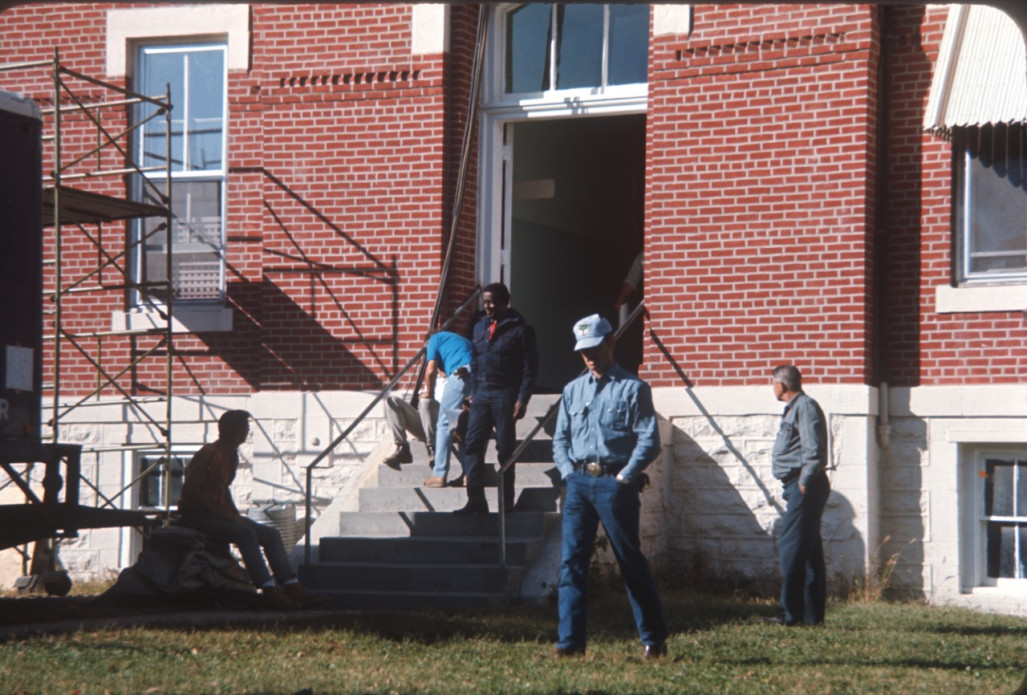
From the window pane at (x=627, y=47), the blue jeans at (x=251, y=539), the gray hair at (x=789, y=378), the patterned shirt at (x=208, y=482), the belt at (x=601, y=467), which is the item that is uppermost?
the window pane at (x=627, y=47)

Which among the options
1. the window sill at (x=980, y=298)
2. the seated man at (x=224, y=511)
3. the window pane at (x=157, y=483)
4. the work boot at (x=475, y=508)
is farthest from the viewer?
the window pane at (x=157, y=483)

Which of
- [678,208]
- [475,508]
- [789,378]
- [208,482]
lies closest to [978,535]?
[789,378]

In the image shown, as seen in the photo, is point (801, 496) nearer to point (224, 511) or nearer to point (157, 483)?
point (224, 511)

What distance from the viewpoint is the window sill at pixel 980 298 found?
11789mm

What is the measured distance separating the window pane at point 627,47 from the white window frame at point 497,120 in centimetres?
34

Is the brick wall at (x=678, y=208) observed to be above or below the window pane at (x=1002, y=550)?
above

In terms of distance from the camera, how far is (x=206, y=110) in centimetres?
1462

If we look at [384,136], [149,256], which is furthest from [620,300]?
[149,256]

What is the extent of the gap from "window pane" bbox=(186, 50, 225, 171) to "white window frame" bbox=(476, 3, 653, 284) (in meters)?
2.79

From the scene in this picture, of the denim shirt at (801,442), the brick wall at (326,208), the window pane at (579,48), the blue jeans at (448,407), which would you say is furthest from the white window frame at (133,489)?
the denim shirt at (801,442)

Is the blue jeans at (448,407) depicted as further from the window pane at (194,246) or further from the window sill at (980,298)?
the window sill at (980,298)

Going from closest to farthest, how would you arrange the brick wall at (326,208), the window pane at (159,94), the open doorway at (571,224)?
the brick wall at (326,208)
the window pane at (159,94)
the open doorway at (571,224)

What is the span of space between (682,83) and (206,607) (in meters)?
6.13

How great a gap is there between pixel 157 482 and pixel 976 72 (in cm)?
881
